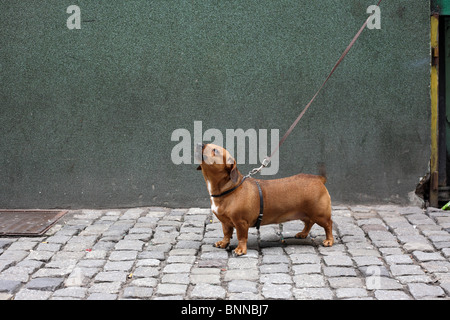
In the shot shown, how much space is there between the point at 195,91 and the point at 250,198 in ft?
6.55

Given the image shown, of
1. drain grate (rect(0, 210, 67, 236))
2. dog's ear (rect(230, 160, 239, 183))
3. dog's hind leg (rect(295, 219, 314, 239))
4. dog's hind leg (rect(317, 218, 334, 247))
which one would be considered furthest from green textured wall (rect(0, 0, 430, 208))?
dog's ear (rect(230, 160, 239, 183))

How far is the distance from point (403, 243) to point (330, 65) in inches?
87.0

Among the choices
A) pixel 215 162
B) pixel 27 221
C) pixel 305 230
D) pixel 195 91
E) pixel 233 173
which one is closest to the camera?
pixel 215 162

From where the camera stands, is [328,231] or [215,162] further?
[328,231]

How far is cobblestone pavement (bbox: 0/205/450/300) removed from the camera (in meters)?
4.21

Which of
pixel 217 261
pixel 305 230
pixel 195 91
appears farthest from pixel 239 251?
pixel 195 91


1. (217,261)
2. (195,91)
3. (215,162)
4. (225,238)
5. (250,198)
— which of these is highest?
(195,91)

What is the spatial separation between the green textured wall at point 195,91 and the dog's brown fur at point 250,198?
1.49m

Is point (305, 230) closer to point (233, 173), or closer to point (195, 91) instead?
point (233, 173)

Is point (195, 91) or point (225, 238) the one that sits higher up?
point (195, 91)

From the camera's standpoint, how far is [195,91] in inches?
258

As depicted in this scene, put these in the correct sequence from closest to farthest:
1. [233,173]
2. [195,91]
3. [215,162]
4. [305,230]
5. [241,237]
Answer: [215,162], [233,173], [241,237], [305,230], [195,91]

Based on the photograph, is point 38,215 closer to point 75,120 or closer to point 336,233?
point 75,120

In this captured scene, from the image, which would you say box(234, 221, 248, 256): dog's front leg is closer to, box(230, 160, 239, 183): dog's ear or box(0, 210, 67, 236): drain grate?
box(230, 160, 239, 183): dog's ear
